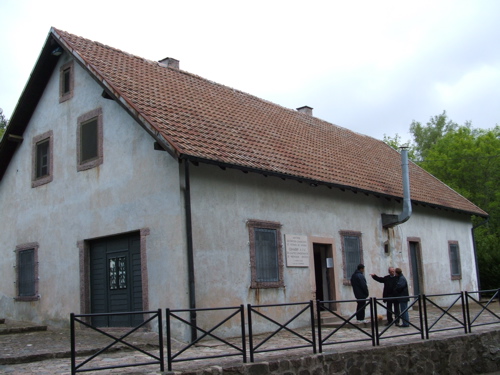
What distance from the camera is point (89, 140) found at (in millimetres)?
14898

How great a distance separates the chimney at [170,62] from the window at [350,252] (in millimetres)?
7374

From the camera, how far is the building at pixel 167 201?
12.6m

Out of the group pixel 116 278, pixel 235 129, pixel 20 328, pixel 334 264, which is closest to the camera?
pixel 116 278

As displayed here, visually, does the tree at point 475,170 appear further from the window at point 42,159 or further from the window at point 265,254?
the window at point 42,159

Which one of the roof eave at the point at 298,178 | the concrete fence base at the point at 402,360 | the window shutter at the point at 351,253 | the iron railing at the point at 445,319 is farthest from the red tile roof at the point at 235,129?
the concrete fence base at the point at 402,360

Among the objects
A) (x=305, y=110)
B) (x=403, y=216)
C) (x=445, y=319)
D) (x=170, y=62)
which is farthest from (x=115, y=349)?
(x=305, y=110)

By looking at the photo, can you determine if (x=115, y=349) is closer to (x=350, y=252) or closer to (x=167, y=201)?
(x=167, y=201)

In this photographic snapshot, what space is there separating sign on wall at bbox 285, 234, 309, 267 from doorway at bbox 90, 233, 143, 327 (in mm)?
3533

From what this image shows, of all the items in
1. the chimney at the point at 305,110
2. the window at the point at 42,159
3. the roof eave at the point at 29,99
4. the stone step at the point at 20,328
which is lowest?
the stone step at the point at 20,328

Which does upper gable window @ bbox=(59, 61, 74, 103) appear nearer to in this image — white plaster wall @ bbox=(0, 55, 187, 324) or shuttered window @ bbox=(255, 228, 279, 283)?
white plaster wall @ bbox=(0, 55, 187, 324)

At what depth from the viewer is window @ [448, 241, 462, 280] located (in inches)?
841

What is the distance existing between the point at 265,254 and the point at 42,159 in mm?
7016

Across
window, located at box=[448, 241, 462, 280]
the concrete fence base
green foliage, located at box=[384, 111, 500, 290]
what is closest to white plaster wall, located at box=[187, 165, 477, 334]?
window, located at box=[448, 241, 462, 280]

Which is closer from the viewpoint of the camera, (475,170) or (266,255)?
(266,255)
